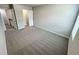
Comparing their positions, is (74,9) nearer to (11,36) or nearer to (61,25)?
(61,25)

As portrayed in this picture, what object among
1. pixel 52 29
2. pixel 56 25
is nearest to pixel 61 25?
pixel 56 25

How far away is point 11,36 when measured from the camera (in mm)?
2416

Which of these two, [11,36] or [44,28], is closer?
[11,36]

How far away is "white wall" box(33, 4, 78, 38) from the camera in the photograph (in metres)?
2.11

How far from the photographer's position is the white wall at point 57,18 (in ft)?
6.91

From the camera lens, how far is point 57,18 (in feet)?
8.05

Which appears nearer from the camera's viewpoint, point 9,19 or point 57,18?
point 9,19

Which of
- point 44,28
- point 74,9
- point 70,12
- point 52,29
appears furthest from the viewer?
point 44,28
